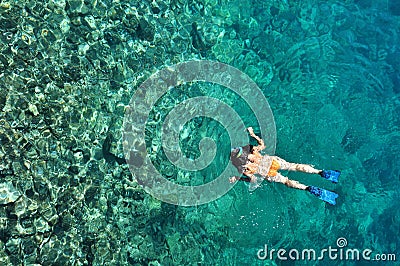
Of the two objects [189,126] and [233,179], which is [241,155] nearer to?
[233,179]

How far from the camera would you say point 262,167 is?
25.4 feet

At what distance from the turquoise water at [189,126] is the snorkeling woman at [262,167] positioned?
29.6 inches

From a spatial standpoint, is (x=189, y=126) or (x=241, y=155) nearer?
(x=241, y=155)

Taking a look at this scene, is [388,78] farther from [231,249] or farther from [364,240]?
[231,249]

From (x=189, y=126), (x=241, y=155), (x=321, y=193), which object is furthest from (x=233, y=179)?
(x=321, y=193)

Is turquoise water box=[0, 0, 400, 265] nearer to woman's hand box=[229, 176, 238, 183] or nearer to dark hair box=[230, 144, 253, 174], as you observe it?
woman's hand box=[229, 176, 238, 183]

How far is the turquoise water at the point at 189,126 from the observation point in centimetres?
710

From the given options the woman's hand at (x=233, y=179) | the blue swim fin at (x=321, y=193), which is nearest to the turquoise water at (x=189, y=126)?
the woman's hand at (x=233, y=179)

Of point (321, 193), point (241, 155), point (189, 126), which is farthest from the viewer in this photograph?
point (189, 126)

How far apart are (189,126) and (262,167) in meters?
1.90

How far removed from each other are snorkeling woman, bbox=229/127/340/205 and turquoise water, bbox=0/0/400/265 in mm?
753

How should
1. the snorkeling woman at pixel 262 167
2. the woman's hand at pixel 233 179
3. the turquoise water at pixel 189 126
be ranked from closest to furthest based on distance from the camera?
the turquoise water at pixel 189 126
the snorkeling woman at pixel 262 167
the woman's hand at pixel 233 179

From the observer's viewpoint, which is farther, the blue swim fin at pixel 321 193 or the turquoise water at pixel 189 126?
the blue swim fin at pixel 321 193

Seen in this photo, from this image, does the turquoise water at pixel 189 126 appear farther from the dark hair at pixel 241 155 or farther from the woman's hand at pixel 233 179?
the dark hair at pixel 241 155
